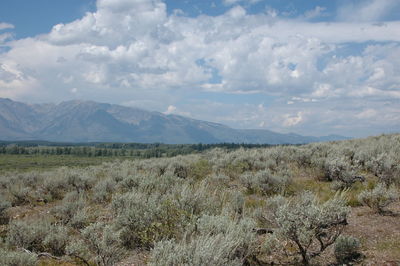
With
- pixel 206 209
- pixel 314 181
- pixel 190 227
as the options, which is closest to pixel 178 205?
pixel 206 209

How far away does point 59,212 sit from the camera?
1180 cm

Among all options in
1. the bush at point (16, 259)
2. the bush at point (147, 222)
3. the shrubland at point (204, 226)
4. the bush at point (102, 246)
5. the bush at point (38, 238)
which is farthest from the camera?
the bush at point (38, 238)

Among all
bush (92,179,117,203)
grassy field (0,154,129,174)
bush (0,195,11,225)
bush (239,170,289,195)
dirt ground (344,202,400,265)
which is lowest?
grassy field (0,154,129,174)

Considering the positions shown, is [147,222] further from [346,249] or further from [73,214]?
[73,214]

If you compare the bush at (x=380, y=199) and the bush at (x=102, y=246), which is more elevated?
the bush at (x=380, y=199)

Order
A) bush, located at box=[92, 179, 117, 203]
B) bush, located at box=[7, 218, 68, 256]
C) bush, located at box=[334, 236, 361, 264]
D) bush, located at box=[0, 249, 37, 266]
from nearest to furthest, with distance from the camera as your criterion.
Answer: bush, located at box=[0, 249, 37, 266] < bush, located at box=[334, 236, 361, 264] < bush, located at box=[7, 218, 68, 256] < bush, located at box=[92, 179, 117, 203]

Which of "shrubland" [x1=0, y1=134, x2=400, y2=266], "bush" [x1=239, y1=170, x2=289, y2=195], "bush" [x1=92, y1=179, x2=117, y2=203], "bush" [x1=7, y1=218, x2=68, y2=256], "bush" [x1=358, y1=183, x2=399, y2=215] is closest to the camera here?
"shrubland" [x1=0, y1=134, x2=400, y2=266]

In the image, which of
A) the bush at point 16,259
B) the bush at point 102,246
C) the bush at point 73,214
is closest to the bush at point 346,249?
the bush at point 102,246

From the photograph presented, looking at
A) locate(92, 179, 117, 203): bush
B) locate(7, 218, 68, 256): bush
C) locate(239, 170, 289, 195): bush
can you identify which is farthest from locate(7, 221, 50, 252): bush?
locate(239, 170, 289, 195): bush

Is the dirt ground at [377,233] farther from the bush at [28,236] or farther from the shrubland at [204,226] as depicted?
the bush at [28,236]

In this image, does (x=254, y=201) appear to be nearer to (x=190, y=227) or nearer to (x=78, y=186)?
(x=190, y=227)

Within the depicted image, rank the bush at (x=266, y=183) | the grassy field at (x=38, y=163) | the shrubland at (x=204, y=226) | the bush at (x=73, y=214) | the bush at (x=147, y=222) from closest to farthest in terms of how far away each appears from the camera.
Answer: the shrubland at (x=204, y=226) → the bush at (x=147, y=222) → the bush at (x=73, y=214) → the bush at (x=266, y=183) → the grassy field at (x=38, y=163)

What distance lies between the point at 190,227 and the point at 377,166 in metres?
11.6

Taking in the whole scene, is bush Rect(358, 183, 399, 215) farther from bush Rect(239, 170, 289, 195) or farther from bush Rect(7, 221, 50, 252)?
bush Rect(7, 221, 50, 252)
